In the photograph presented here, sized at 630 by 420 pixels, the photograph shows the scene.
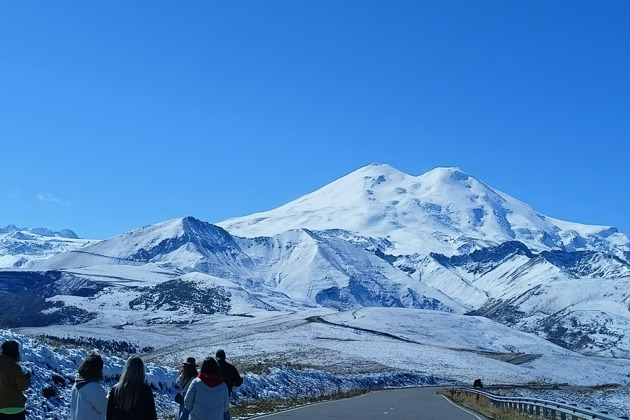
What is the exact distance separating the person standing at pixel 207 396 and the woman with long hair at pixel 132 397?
5.23 feet

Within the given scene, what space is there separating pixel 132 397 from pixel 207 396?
72.3 inches

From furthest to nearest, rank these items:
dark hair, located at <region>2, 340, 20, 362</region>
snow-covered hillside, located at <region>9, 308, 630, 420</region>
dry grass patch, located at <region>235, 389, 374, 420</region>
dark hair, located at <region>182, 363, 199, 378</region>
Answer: dry grass patch, located at <region>235, 389, 374, 420</region>, snow-covered hillside, located at <region>9, 308, 630, 420</region>, dark hair, located at <region>182, 363, 199, 378</region>, dark hair, located at <region>2, 340, 20, 362</region>

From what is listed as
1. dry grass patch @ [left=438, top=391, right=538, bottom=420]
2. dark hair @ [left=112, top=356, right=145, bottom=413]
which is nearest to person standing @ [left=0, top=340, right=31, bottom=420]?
dark hair @ [left=112, top=356, right=145, bottom=413]

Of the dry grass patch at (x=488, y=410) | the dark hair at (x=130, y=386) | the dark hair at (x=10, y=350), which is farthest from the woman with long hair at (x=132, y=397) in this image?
the dry grass patch at (x=488, y=410)

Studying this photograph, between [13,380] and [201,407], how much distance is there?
2.35 metres

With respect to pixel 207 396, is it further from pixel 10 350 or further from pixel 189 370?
pixel 189 370

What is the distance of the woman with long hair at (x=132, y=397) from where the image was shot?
858 centimetres

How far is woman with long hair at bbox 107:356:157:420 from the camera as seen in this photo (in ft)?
28.1

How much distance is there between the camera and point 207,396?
33.7 feet

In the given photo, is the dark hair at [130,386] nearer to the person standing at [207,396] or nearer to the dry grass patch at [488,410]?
the person standing at [207,396]

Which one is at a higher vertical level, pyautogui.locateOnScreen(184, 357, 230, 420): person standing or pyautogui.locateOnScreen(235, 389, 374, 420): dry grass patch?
pyautogui.locateOnScreen(184, 357, 230, 420): person standing

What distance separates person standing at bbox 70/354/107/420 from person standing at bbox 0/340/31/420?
1.14 metres

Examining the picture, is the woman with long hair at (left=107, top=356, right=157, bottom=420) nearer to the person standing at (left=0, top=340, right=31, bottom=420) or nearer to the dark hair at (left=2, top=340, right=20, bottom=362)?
the person standing at (left=0, top=340, right=31, bottom=420)

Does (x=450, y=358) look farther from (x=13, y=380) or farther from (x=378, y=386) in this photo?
(x=13, y=380)
